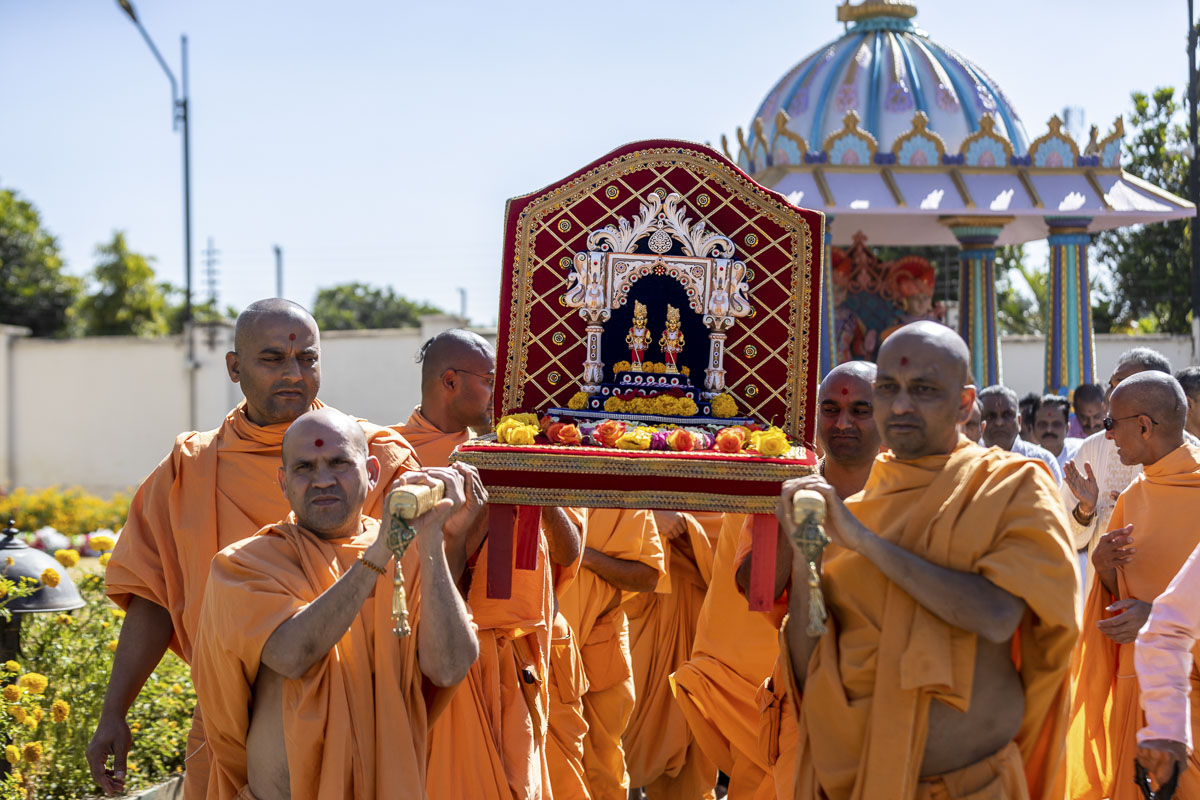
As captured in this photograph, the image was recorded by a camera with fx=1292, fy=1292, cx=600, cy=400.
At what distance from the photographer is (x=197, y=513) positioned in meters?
4.54

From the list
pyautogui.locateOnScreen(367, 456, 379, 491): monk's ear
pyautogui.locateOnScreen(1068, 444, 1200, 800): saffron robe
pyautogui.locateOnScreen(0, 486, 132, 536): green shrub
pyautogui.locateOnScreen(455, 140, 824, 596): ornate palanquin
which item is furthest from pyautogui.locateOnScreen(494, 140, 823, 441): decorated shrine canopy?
pyautogui.locateOnScreen(0, 486, 132, 536): green shrub

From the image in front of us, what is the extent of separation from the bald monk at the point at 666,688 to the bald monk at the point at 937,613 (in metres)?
3.02

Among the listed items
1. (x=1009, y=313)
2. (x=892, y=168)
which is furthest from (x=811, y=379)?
(x=1009, y=313)

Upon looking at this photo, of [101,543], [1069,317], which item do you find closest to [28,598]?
[101,543]

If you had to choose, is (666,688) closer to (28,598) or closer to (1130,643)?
(1130,643)

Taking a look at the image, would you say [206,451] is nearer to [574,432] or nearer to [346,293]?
[574,432]

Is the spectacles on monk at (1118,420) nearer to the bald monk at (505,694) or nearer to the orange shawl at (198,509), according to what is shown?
the bald monk at (505,694)

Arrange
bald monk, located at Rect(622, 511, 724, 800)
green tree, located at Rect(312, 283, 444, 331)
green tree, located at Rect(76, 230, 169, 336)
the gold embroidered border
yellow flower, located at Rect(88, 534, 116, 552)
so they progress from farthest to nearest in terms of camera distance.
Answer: green tree, located at Rect(312, 283, 444, 331) → green tree, located at Rect(76, 230, 169, 336) → yellow flower, located at Rect(88, 534, 116, 552) → bald monk, located at Rect(622, 511, 724, 800) → the gold embroidered border

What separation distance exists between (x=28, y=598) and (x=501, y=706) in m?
2.76

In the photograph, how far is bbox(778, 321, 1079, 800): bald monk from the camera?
326cm

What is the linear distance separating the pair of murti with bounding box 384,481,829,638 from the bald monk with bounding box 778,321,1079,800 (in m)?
0.07

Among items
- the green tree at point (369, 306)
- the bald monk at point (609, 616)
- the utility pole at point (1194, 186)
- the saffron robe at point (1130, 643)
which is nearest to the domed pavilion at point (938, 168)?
the utility pole at point (1194, 186)

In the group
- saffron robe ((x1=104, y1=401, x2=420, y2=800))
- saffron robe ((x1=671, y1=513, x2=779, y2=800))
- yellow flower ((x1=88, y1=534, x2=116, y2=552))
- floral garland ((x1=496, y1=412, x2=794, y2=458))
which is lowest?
saffron robe ((x1=671, y1=513, x2=779, y2=800))

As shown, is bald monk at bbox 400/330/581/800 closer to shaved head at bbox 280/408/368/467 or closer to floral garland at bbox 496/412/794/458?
floral garland at bbox 496/412/794/458
